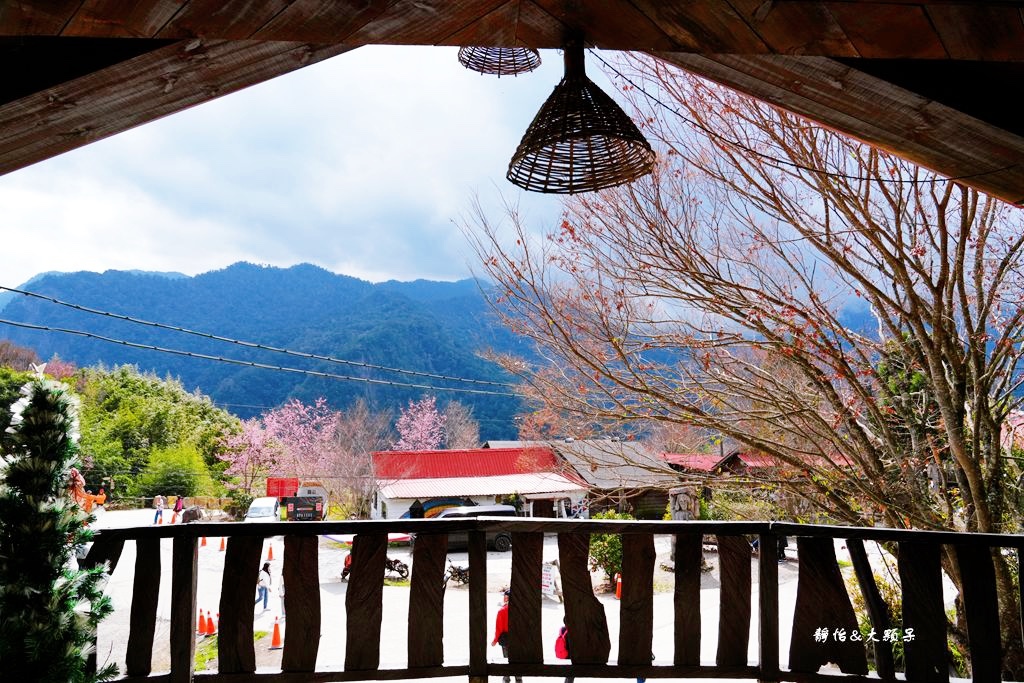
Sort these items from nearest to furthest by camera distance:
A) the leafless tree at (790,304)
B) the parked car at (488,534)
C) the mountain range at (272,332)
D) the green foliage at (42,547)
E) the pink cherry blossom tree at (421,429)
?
the green foliage at (42,547)
the parked car at (488,534)
the leafless tree at (790,304)
the pink cherry blossom tree at (421,429)
the mountain range at (272,332)

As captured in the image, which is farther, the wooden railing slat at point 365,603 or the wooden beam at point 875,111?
the wooden railing slat at point 365,603

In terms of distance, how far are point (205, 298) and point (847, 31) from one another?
4303 centimetres

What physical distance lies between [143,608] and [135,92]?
1.65 m

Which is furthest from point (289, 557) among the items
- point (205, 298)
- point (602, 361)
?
point (205, 298)

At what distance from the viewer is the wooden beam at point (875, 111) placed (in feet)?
4.72

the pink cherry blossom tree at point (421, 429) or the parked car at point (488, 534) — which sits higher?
the pink cherry blossom tree at point (421, 429)

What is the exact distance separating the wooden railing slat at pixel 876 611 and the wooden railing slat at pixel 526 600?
3.50 feet

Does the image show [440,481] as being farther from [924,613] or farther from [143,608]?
[924,613]

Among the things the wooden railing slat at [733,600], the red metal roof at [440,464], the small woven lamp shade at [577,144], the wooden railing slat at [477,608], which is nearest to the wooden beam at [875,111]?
the small woven lamp shade at [577,144]

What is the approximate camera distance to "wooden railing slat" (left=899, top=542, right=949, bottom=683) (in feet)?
7.16

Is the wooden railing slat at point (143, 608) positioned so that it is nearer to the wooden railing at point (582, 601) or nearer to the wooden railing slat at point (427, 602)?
the wooden railing at point (582, 601)

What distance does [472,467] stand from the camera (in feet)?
58.3

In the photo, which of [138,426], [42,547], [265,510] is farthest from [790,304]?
[138,426]

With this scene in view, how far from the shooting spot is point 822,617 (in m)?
2.24
